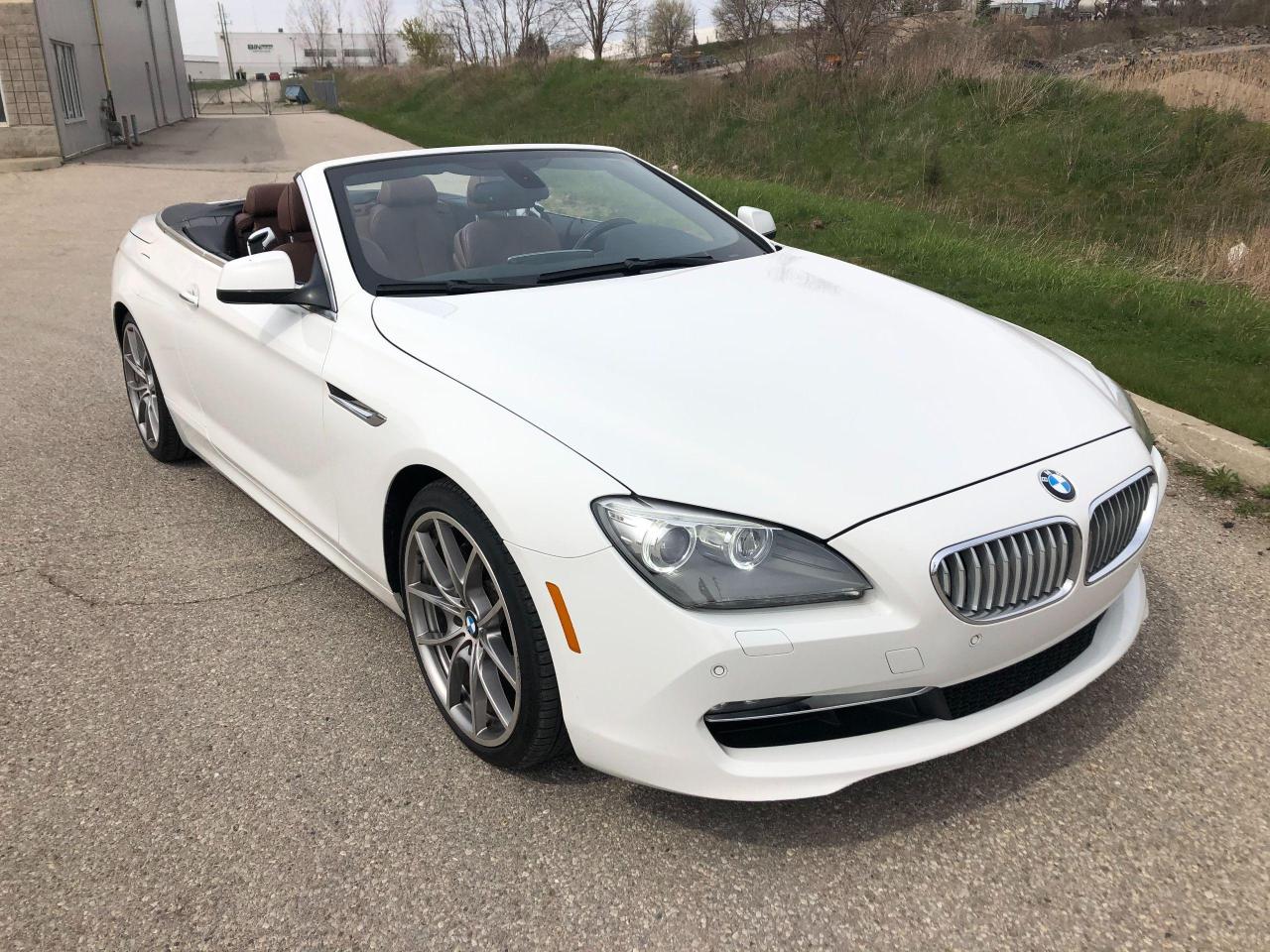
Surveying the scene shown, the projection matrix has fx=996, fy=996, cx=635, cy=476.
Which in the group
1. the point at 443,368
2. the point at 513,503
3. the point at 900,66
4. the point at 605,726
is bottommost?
the point at 605,726

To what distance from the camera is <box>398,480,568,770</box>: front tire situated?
2.31m

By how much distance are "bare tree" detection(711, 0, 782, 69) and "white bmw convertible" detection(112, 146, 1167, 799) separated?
72.8 ft

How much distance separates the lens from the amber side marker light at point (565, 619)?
7.13 ft

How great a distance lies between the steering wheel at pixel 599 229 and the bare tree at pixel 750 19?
2142 cm

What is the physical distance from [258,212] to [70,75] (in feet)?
66.0

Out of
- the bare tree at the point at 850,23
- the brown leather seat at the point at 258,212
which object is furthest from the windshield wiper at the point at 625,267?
the bare tree at the point at 850,23

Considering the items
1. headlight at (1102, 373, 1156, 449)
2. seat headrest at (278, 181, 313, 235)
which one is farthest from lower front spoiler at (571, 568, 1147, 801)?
seat headrest at (278, 181, 313, 235)

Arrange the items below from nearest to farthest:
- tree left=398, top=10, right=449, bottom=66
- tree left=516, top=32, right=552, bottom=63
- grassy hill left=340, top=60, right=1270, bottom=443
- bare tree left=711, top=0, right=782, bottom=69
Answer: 1. grassy hill left=340, top=60, right=1270, bottom=443
2. bare tree left=711, top=0, right=782, bottom=69
3. tree left=516, top=32, right=552, bottom=63
4. tree left=398, top=10, right=449, bottom=66

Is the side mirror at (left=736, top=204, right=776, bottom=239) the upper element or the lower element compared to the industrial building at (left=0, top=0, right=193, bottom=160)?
lower

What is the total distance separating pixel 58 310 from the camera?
788 cm

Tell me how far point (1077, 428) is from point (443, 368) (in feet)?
5.42

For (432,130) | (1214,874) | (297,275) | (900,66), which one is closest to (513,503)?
(1214,874)

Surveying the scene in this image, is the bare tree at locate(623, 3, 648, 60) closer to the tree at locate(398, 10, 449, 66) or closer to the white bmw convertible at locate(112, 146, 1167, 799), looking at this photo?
the tree at locate(398, 10, 449, 66)

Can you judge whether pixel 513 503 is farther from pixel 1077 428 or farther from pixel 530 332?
pixel 1077 428
